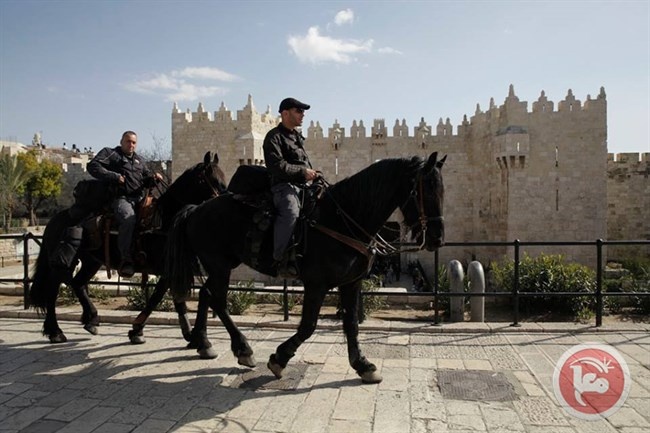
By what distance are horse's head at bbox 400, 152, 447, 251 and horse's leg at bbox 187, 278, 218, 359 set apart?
225 centimetres

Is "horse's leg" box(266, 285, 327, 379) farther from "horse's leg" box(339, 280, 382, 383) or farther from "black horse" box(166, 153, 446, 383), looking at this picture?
"horse's leg" box(339, 280, 382, 383)

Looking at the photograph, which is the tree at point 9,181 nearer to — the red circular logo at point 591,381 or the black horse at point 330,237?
the black horse at point 330,237

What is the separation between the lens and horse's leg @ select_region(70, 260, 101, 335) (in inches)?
218

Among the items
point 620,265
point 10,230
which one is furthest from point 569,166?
point 10,230

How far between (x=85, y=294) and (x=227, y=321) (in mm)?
2314

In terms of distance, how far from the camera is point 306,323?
3863 mm

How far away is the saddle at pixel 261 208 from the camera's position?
393cm

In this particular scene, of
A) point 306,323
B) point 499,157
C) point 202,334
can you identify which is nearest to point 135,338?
point 202,334

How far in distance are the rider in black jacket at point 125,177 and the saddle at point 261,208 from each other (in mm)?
1430

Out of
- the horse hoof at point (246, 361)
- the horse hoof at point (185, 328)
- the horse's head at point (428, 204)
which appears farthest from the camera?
the horse hoof at point (185, 328)

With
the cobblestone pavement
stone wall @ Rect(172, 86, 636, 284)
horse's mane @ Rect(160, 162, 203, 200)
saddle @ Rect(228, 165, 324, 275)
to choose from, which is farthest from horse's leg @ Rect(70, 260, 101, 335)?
stone wall @ Rect(172, 86, 636, 284)

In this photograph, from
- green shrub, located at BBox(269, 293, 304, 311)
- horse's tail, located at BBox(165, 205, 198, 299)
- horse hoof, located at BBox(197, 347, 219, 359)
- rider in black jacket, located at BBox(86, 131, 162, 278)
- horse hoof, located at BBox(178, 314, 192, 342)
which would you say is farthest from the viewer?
green shrub, located at BBox(269, 293, 304, 311)

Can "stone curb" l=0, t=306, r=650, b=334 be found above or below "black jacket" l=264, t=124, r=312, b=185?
below

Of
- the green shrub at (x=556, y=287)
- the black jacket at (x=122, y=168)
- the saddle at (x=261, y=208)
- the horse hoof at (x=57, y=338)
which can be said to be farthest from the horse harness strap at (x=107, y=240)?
the green shrub at (x=556, y=287)
